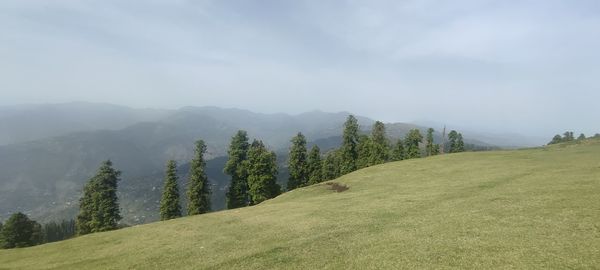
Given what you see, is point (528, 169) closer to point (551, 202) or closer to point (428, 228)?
point (551, 202)

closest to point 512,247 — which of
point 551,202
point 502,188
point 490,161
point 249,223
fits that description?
point 551,202

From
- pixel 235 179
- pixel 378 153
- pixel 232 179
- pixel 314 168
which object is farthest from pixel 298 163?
pixel 378 153

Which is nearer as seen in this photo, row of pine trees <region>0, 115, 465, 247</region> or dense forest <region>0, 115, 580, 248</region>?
row of pine trees <region>0, 115, 465, 247</region>

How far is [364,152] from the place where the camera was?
369 feet

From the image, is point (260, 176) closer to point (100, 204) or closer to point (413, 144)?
point (100, 204)

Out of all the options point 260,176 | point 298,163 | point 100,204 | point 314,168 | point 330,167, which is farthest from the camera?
point 330,167

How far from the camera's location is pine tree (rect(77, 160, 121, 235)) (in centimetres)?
8150

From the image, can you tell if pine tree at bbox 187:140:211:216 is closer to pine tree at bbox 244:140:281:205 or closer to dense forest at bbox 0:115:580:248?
dense forest at bbox 0:115:580:248

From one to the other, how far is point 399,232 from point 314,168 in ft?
245

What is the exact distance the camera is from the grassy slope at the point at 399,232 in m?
24.6

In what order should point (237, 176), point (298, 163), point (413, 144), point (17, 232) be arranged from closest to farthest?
point (237, 176) → point (17, 232) → point (298, 163) → point (413, 144)

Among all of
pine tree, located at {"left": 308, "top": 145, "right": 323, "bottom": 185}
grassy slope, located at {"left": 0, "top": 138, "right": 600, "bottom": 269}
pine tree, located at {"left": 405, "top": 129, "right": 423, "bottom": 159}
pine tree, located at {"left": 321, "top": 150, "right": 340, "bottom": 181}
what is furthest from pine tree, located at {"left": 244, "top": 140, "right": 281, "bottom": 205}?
pine tree, located at {"left": 405, "top": 129, "right": 423, "bottom": 159}

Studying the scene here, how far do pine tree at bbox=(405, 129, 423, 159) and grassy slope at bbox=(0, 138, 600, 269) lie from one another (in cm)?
6060

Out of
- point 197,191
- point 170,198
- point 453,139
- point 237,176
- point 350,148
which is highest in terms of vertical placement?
point 453,139
